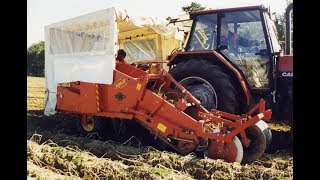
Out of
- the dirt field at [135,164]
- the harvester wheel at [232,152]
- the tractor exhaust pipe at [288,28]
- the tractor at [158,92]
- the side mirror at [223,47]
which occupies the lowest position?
the dirt field at [135,164]

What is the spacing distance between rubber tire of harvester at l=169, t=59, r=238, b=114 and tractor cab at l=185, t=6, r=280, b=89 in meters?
0.38

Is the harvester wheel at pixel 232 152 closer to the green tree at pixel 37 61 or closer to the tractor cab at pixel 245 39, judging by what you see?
the tractor cab at pixel 245 39

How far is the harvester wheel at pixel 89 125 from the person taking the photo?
6.76 metres

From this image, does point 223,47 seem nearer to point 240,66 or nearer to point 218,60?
point 218,60

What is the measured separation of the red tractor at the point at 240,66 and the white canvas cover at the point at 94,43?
124 centimetres

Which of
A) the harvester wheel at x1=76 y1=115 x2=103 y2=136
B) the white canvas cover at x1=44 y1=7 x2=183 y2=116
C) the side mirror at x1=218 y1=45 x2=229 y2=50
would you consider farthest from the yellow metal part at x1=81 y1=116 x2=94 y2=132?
the side mirror at x1=218 y1=45 x2=229 y2=50

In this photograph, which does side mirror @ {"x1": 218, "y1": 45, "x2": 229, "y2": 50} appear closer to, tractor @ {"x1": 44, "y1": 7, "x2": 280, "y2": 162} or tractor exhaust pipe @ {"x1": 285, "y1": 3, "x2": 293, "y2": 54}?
tractor @ {"x1": 44, "y1": 7, "x2": 280, "y2": 162}

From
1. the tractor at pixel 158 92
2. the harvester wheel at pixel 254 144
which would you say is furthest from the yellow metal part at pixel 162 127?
the harvester wheel at pixel 254 144

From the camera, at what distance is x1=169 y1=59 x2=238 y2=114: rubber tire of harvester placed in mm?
5648

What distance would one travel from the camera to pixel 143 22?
7.53 m

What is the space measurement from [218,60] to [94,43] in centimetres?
231

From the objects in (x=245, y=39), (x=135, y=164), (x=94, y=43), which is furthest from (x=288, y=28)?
(x=94, y=43)
